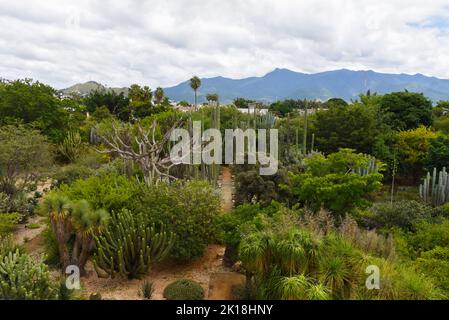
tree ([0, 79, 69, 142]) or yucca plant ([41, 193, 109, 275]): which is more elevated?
tree ([0, 79, 69, 142])

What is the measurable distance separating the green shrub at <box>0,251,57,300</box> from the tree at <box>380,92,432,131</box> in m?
19.3

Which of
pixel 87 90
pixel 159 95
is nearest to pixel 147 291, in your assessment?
pixel 159 95

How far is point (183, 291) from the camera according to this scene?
7.14 meters

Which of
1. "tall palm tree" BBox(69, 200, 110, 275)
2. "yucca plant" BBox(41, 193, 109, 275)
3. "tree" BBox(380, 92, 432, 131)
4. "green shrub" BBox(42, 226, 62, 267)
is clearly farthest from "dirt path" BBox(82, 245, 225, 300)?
"tree" BBox(380, 92, 432, 131)

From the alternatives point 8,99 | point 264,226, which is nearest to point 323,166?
point 264,226

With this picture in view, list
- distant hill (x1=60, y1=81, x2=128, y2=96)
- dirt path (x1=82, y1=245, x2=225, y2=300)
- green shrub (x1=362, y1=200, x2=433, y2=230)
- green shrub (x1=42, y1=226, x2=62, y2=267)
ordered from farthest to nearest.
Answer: distant hill (x1=60, y1=81, x2=128, y2=96)
green shrub (x1=362, y1=200, x2=433, y2=230)
green shrub (x1=42, y1=226, x2=62, y2=267)
dirt path (x1=82, y1=245, x2=225, y2=300)

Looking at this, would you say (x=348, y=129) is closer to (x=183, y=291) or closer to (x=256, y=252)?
(x=256, y=252)

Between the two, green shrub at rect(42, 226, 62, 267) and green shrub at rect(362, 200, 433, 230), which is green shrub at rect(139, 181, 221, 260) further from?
green shrub at rect(362, 200, 433, 230)

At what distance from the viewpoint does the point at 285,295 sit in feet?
19.2

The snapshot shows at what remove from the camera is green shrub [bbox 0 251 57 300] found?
18.5 feet

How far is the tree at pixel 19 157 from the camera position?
1307cm
